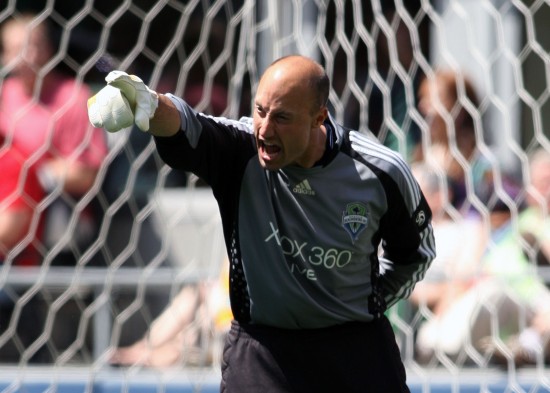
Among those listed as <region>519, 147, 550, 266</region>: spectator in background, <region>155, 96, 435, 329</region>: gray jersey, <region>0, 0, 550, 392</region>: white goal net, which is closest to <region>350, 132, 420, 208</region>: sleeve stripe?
<region>155, 96, 435, 329</region>: gray jersey

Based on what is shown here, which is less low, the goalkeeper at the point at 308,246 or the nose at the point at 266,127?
the nose at the point at 266,127

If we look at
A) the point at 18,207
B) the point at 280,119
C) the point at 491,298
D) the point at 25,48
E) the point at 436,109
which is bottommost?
the point at 491,298

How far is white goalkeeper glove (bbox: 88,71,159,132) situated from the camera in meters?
2.37

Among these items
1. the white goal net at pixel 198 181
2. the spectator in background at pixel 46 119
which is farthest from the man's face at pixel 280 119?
the spectator in background at pixel 46 119

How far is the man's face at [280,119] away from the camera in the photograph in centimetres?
258

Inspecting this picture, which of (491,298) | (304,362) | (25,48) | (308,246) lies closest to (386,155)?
(308,246)

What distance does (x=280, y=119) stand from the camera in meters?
2.59

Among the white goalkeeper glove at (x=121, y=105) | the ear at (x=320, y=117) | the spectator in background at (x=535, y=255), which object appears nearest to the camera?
the white goalkeeper glove at (x=121, y=105)

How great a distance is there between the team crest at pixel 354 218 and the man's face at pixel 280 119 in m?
0.20

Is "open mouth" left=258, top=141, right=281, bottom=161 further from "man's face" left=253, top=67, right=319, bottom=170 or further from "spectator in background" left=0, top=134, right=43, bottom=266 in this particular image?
"spectator in background" left=0, top=134, right=43, bottom=266

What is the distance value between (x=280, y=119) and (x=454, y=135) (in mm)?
1533

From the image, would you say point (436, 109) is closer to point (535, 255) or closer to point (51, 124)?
point (535, 255)

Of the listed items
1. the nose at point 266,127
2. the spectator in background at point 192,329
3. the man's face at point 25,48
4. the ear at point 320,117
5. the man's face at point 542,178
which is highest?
the man's face at point 25,48

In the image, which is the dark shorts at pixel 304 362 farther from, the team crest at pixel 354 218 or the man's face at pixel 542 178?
the man's face at pixel 542 178
